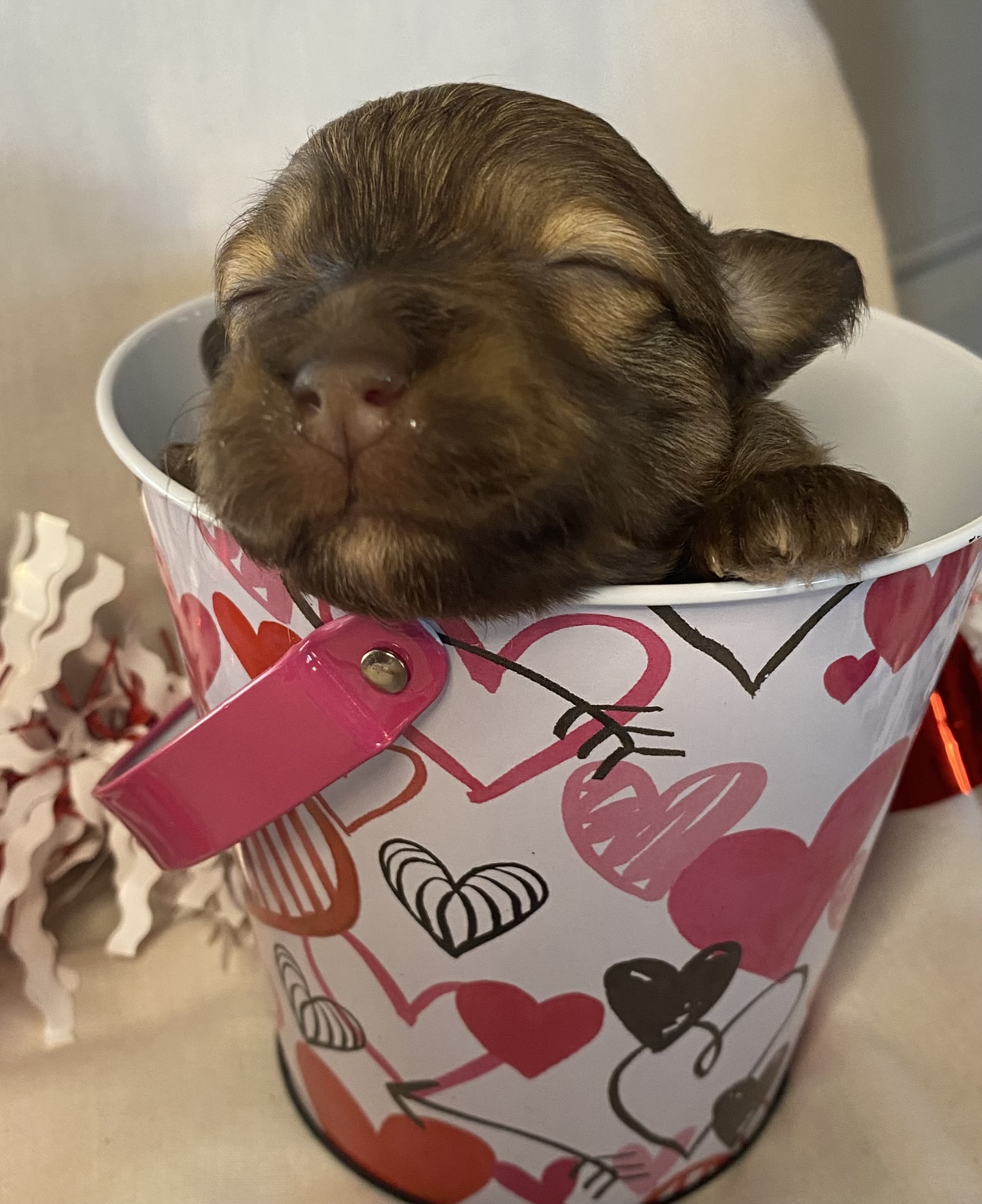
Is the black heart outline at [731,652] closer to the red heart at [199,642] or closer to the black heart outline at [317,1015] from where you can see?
the red heart at [199,642]

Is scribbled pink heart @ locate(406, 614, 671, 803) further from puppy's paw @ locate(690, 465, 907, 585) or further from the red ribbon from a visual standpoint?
the red ribbon

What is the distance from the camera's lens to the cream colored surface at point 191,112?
1.39 meters

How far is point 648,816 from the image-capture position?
80cm

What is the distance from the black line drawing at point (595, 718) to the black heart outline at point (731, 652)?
5 centimetres

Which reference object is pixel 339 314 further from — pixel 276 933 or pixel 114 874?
pixel 114 874

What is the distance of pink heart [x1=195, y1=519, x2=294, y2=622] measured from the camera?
0.76m

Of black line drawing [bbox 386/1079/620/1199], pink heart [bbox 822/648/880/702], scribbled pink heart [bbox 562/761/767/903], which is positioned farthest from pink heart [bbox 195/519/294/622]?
black line drawing [bbox 386/1079/620/1199]

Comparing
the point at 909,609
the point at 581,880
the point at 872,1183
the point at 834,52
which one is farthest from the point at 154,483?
the point at 834,52

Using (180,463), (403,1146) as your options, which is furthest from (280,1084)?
(180,463)

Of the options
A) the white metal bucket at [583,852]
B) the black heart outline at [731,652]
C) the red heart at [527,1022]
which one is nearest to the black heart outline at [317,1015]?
the white metal bucket at [583,852]

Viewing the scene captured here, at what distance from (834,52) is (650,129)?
0.29 meters

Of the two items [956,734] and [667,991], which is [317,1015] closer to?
[667,991]

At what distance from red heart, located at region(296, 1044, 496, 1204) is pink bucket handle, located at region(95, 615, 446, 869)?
0.35 meters

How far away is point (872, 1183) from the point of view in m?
1.10
